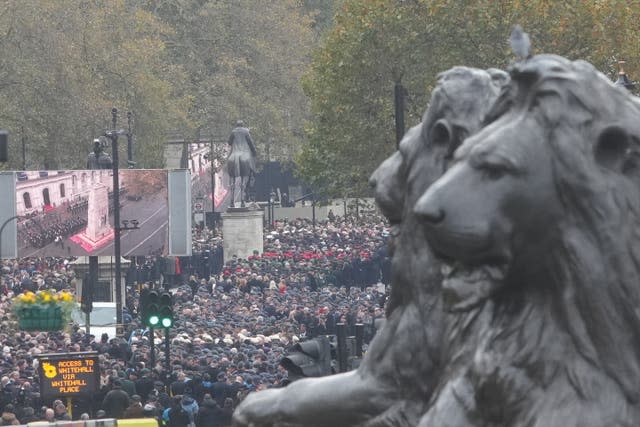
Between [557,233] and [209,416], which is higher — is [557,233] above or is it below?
above

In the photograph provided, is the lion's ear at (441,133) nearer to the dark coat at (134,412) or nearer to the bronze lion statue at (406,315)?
the bronze lion statue at (406,315)

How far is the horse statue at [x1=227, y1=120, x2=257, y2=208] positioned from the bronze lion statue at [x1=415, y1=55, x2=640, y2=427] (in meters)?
60.5

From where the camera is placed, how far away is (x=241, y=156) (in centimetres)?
6594

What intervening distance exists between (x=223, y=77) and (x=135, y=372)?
62058mm

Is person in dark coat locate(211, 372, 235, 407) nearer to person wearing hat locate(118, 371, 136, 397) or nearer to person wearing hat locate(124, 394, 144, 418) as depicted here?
person wearing hat locate(118, 371, 136, 397)

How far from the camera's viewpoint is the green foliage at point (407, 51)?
4353cm

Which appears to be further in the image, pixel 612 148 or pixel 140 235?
pixel 140 235

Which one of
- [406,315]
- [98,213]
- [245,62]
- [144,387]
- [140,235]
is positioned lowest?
[144,387]

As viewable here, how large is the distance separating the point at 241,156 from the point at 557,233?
61250 mm

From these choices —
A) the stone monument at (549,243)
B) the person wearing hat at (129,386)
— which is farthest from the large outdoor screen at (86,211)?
the stone monument at (549,243)

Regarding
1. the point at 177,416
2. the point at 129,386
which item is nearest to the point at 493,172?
the point at 177,416

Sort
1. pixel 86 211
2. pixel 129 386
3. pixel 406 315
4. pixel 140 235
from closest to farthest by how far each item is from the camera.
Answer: pixel 406 315
pixel 129 386
pixel 140 235
pixel 86 211

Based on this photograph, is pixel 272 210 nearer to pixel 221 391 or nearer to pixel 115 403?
pixel 221 391

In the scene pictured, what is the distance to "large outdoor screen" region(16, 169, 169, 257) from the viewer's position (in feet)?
180
